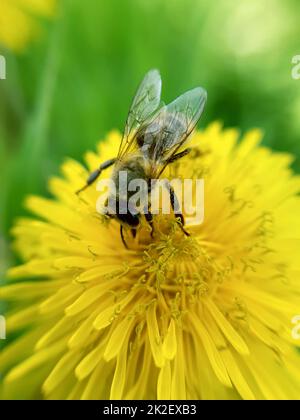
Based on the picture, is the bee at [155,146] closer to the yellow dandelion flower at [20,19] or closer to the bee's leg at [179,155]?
the bee's leg at [179,155]

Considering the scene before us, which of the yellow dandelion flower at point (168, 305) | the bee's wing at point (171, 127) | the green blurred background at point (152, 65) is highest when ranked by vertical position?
the green blurred background at point (152, 65)

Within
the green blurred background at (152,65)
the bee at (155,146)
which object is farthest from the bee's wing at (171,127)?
the green blurred background at (152,65)

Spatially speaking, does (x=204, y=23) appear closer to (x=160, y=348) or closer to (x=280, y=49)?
(x=280, y=49)

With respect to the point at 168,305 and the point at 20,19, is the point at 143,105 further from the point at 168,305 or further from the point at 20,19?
the point at 20,19

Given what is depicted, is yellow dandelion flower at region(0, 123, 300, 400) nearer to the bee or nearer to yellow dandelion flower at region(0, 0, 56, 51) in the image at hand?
the bee

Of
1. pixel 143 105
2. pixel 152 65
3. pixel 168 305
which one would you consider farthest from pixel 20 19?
pixel 168 305

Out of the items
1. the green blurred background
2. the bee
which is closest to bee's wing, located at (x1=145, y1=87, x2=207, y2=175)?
the bee
